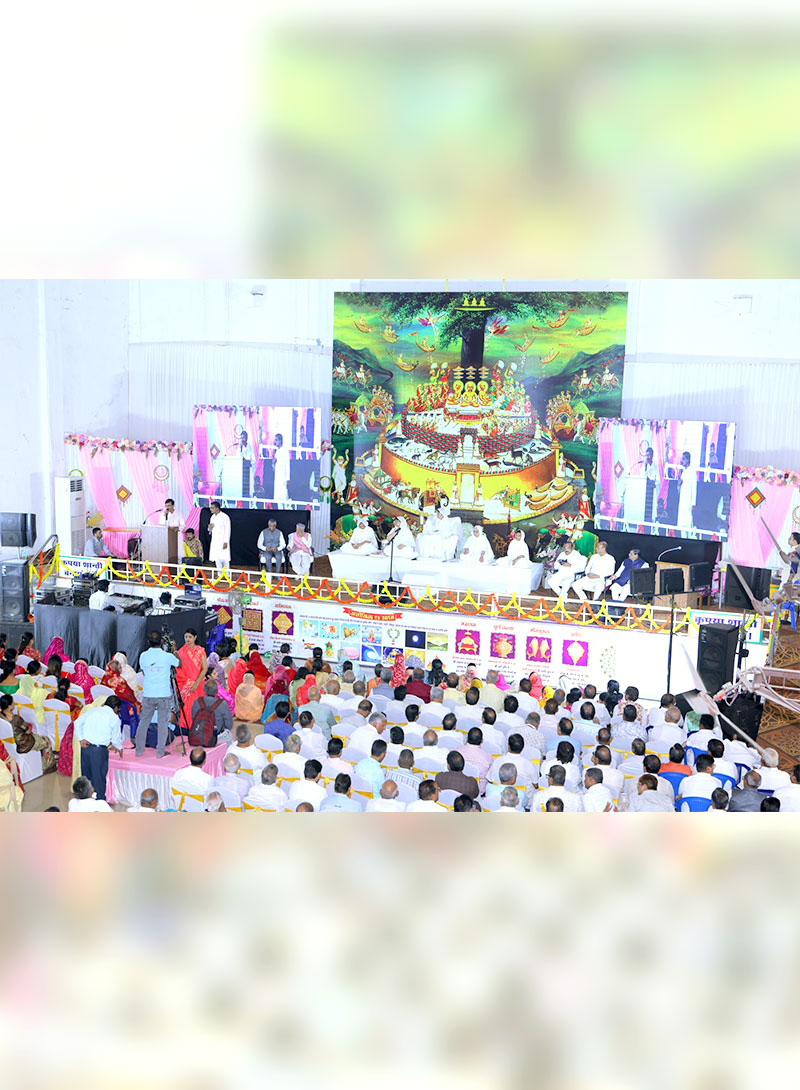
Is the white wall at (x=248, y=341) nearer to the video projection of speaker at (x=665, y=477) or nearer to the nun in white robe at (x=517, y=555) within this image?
the video projection of speaker at (x=665, y=477)

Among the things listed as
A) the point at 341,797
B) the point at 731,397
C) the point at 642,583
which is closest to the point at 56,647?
the point at 341,797

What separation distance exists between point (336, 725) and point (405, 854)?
630 cm

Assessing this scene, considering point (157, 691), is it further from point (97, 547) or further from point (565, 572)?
point (97, 547)

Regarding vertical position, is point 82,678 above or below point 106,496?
below

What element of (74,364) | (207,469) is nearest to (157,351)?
(74,364)

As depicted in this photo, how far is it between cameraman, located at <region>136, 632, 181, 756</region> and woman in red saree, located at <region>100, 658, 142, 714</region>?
43cm

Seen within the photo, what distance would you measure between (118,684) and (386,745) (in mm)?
2704

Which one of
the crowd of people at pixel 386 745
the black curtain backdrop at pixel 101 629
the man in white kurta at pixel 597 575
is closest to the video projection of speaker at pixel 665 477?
the man in white kurta at pixel 597 575

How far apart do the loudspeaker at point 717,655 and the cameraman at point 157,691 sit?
17.1 ft

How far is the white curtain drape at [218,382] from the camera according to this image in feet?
50.3

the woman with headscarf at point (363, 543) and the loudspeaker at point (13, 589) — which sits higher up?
the woman with headscarf at point (363, 543)

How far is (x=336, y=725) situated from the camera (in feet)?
22.9

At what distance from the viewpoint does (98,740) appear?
6.54m

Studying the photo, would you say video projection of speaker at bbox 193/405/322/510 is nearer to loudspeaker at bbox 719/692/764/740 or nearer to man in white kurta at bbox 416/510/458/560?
man in white kurta at bbox 416/510/458/560
